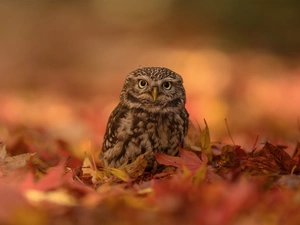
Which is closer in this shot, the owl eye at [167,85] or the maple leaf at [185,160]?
the maple leaf at [185,160]

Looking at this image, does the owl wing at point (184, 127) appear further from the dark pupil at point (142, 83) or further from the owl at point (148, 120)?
the dark pupil at point (142, 83)

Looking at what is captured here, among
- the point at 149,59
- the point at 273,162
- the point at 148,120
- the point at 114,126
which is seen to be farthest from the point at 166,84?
the point at 149,59

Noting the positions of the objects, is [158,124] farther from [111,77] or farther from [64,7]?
[64,7]

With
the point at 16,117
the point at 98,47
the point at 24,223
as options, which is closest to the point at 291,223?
the point at 24,223

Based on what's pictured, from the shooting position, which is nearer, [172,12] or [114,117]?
[114,117]

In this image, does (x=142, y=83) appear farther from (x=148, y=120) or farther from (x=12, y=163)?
(x=12, y=163)

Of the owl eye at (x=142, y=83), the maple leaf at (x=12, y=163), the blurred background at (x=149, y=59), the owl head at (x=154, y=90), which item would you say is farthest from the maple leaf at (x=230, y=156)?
the blurred background at (x=149, y=59)

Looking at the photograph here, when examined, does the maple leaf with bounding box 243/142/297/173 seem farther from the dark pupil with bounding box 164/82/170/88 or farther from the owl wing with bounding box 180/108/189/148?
the dark pupil with bounding box 164/82/170/88
